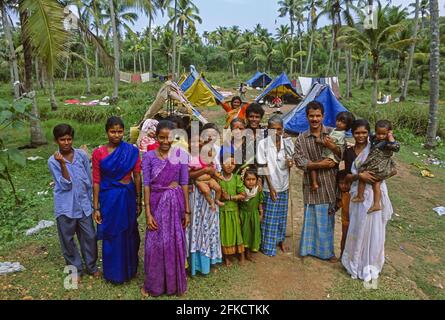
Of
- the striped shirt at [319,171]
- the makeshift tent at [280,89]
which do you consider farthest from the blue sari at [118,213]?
the makeshift tent at [280,89]

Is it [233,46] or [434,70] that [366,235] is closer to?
[434,70]

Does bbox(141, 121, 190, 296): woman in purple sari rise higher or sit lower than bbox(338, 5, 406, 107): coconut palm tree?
lower

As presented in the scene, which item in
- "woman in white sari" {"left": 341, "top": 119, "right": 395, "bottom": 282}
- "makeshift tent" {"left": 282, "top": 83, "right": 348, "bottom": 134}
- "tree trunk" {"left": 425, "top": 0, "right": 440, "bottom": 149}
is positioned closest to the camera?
"woman in white sari" {"left": 341, "top": 119, "right": 395, "bottom": 282}

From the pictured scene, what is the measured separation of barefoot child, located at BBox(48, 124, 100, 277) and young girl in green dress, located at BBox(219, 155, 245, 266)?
4.01 feet

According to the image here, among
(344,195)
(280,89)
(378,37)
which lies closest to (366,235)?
(344,195)

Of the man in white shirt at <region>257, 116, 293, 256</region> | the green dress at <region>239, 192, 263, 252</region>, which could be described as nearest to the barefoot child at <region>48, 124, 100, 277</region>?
the green dress at <region>239, 192, 263, 252</region>

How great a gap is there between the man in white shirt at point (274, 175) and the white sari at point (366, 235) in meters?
0.66

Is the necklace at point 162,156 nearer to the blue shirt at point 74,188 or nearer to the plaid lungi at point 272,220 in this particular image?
the blue shirt at point 74,188

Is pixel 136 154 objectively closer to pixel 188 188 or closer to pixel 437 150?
pixel 188 188

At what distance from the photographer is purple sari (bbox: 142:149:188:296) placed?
2.77 metres

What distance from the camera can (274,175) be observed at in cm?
352

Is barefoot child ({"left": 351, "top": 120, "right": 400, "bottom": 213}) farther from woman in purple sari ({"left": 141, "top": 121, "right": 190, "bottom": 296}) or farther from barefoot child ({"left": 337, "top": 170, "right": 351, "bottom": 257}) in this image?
woman in purple sari ({"left": 141, "top": 121, "right": 190, "bottom": 296})

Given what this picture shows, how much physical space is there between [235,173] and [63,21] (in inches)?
157
